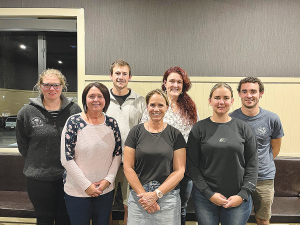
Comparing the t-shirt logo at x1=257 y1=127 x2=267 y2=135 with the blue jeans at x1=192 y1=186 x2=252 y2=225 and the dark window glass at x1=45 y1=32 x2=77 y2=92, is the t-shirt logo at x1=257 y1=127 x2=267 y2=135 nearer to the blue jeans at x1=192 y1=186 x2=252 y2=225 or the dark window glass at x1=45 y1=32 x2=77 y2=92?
the blue jeans at x1=192 y1=186 x2=252 y2=225

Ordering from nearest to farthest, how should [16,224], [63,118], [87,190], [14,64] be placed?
[87,190] → [63,118] → [16,224] → [14,64]

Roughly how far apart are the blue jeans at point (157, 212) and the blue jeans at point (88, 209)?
21 cm

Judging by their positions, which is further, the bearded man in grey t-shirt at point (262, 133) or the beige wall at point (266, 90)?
the beige wall at point (266, 90)

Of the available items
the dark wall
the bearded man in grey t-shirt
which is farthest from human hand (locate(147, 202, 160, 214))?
the dark wall

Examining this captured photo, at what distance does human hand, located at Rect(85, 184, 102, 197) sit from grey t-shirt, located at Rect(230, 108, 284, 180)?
1340mm

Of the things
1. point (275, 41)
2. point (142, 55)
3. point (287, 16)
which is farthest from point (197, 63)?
point (287, 16)

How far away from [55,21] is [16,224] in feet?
8.65

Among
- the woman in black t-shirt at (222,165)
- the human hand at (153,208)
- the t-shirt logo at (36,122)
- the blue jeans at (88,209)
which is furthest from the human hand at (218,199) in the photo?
the t-shirt logo at (36,122)

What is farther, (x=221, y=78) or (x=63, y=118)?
(x=221, y=78)

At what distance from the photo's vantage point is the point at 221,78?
2691 mm

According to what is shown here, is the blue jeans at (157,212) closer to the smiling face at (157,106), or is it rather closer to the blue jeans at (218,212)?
the blue jeans at (218,212)

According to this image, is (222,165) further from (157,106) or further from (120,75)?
(120,75)

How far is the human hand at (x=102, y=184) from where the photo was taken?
143 centimetres

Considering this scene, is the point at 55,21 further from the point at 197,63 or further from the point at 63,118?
the point at 197,63
